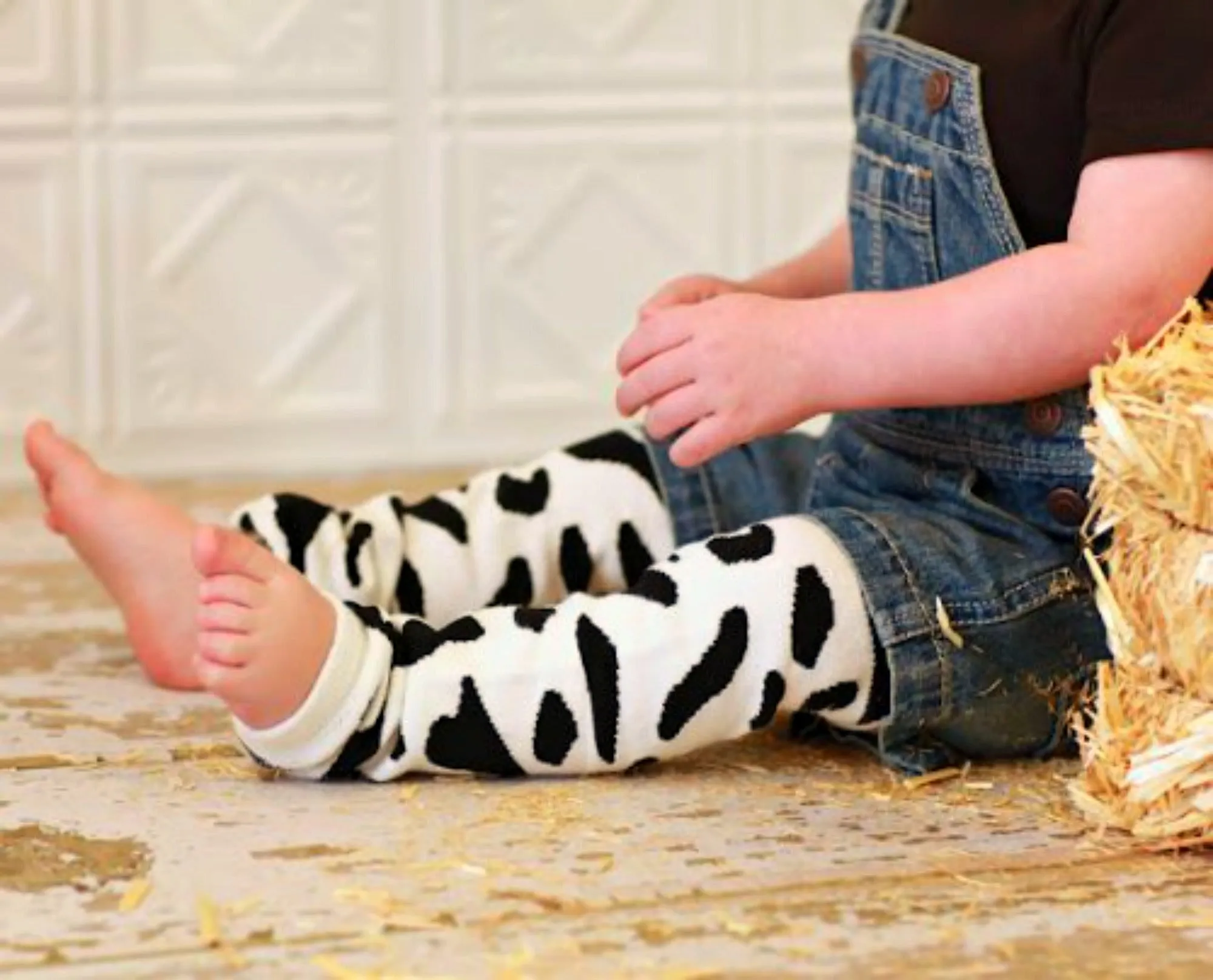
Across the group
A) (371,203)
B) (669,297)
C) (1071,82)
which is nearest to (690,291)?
(669,297)

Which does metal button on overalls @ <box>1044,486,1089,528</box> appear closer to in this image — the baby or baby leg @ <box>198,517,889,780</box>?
the baby

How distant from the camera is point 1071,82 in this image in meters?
1.12

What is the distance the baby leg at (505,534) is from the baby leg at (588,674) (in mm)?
180

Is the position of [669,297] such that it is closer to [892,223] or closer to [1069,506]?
[892,223]

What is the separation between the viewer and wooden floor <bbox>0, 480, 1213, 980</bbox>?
0.87m

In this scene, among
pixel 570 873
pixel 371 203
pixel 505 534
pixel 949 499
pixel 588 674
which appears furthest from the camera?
pixel 371 203

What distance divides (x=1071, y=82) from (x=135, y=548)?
0.54 m

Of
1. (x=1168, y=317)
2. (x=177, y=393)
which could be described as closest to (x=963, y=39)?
(x=1168, y=317)

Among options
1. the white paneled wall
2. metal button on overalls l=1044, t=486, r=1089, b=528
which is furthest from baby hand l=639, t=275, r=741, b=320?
the white paneled wall

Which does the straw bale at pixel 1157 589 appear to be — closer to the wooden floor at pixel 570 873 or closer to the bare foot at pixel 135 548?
the wooden floor at pixel 570 873

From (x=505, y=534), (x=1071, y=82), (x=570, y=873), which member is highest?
(x=1071, y=82)

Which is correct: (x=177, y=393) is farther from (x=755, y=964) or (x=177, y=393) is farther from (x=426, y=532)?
(x=755, y=964)

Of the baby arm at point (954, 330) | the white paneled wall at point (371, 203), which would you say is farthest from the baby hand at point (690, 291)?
the white paneled wall at point (371, 203)

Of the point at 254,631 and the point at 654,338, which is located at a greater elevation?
the point at 654,338
